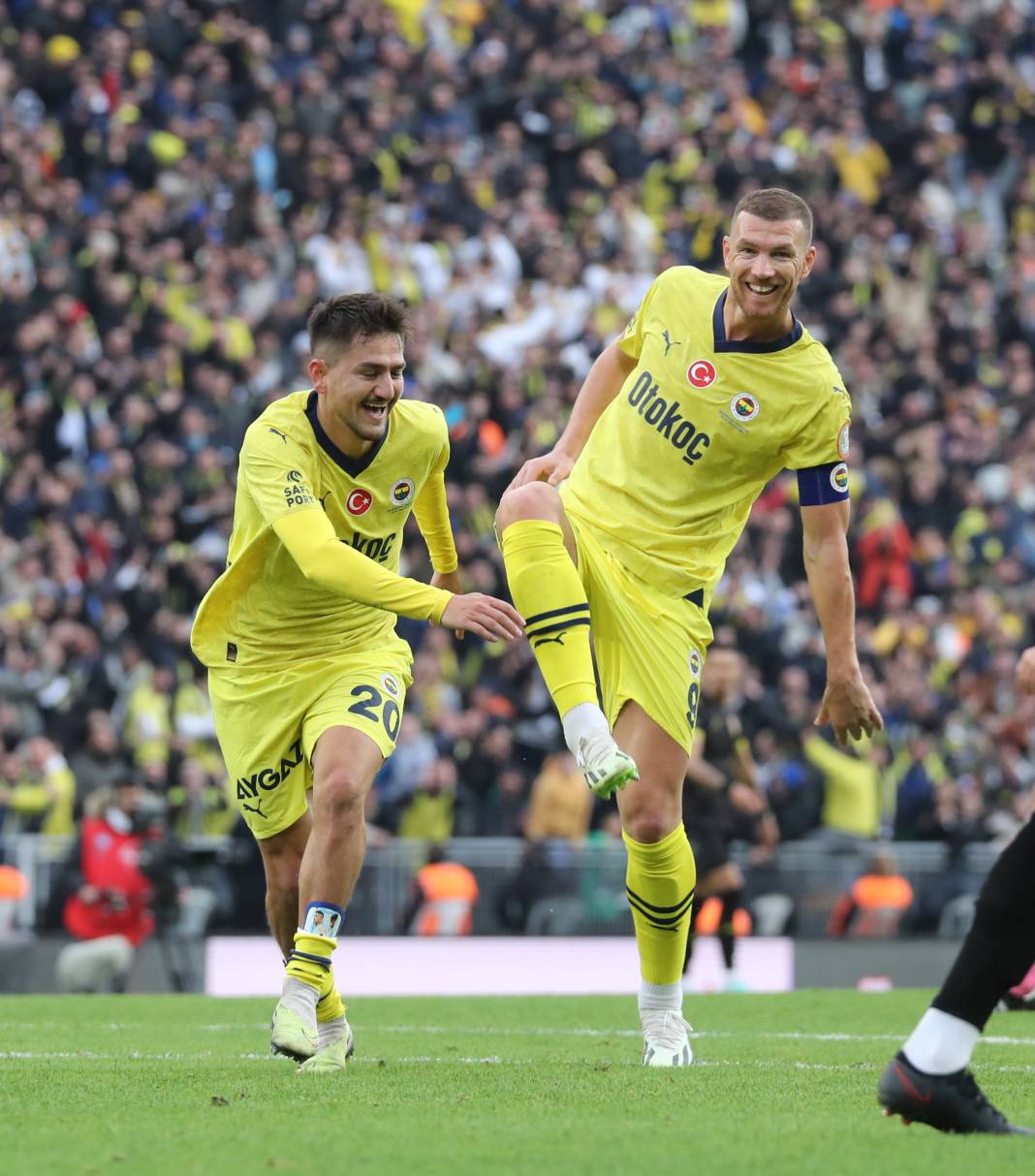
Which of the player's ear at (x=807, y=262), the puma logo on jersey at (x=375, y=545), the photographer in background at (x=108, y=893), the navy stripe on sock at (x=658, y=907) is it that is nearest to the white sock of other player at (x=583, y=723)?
the navy stripe on sock at (x=658, y=907)

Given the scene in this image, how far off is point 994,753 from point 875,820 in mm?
1988

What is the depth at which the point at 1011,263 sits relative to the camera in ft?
84.3

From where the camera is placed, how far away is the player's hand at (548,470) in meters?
7.28

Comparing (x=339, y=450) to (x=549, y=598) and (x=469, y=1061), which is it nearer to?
(x=549, y=598)

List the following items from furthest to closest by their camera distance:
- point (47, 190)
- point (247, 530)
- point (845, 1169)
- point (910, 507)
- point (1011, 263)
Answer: point (1011, 263) → point (910, 507) → point (47, 190) → point (247, 530) → point (845, 1169)

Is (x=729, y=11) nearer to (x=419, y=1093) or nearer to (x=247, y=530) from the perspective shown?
(x=247, y=530)

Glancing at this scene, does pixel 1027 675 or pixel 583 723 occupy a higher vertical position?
pixel 1027 675

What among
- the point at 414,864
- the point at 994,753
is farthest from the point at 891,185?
the point at 414,864

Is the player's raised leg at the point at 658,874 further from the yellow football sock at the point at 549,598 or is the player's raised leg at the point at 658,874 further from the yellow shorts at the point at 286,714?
the yellow shorts at the point at 286,714

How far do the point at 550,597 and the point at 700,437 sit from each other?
2.78 feet

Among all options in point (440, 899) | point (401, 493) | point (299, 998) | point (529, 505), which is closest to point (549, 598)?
point (529, 505)

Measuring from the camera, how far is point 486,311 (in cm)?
2058

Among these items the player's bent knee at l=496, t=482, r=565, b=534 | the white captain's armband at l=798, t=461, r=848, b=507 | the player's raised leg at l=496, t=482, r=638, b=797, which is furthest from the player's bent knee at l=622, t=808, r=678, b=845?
the white captain's armband at l=798, t=461, r=848, b=507

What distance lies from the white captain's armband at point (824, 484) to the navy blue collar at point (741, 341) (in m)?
0.44
